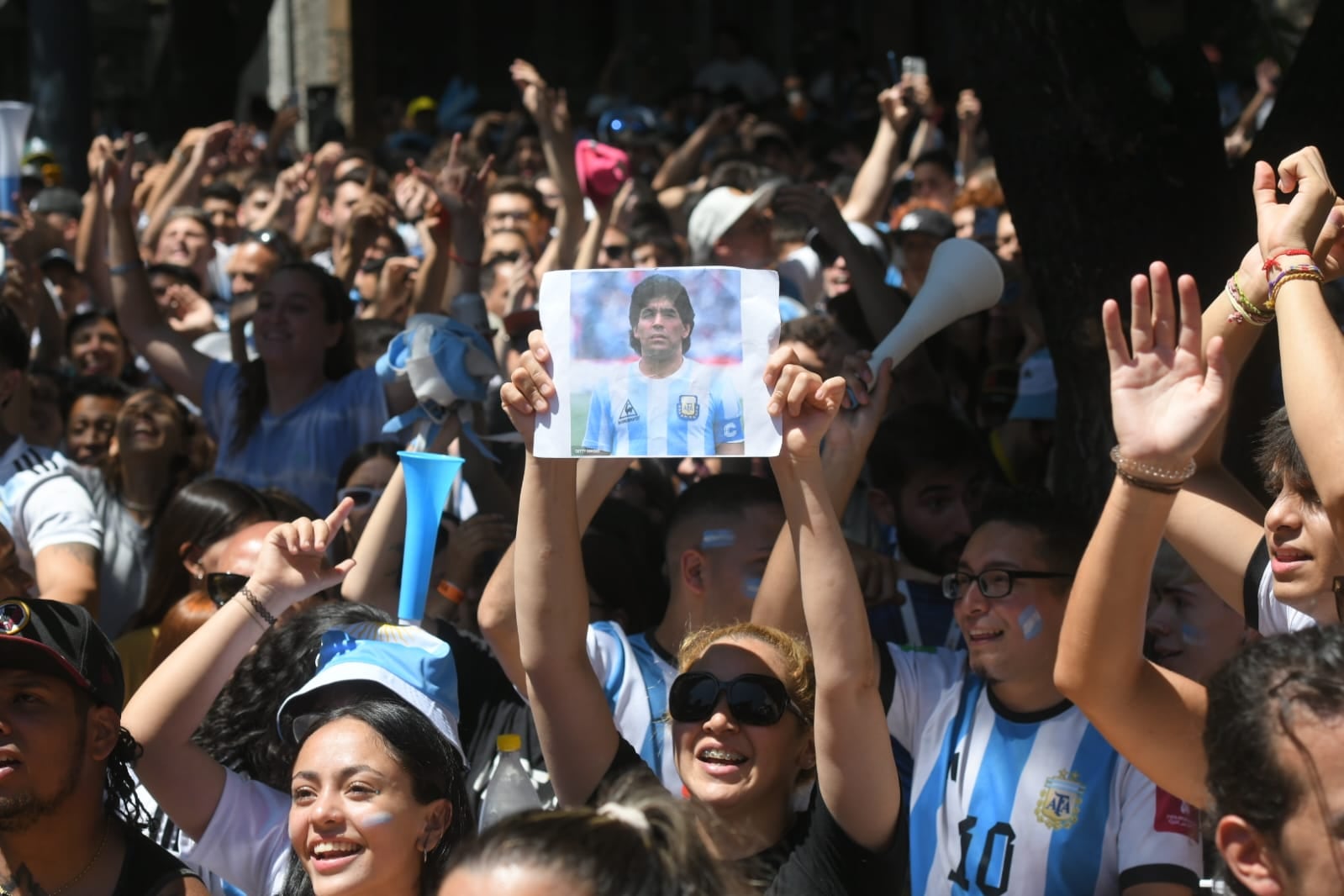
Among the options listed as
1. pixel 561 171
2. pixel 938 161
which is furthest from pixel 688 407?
pixel 938 161

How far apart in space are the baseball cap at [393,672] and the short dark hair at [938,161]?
6275mm

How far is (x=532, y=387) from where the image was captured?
108 inches

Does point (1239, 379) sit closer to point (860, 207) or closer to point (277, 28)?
point (860, 207)

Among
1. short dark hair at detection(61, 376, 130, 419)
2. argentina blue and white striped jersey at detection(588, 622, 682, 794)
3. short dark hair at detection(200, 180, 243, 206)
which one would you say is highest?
short dark hair at detection(200, 180, 243, 206)

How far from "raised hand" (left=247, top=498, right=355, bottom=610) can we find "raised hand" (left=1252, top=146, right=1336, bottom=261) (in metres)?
1.62

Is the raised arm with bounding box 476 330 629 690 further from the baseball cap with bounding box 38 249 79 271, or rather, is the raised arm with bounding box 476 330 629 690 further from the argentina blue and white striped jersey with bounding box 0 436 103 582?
the baseball cap with bounding box 38 249 79 271

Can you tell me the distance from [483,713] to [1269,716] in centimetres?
199

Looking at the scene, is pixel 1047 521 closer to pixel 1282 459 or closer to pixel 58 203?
pixel 1282 459

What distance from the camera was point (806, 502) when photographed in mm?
2715

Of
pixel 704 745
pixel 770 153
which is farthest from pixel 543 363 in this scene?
pixel 770 153

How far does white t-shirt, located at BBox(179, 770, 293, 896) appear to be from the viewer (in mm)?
2969

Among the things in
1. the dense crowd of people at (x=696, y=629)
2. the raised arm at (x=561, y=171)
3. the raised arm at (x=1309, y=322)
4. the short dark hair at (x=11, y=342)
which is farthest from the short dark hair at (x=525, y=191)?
the raised arm at (x=1309, y=322)

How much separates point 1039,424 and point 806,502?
295cm

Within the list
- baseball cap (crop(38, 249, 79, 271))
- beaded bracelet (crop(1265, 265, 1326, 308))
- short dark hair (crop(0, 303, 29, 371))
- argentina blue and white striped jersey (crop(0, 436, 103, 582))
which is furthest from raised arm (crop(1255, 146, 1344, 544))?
baseball cap (crop(38, 249, 79, 271))
